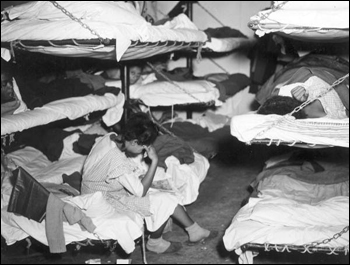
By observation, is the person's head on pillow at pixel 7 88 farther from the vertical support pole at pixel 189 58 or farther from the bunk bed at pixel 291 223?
the vertical support pole at pixel 189 58

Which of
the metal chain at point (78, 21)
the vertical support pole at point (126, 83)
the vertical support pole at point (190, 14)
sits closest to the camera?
the metal chain at point (78, 21)

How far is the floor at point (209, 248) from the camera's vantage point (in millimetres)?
3266

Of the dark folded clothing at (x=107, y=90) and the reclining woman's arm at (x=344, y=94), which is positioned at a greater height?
the reclining woman's arm at (x=344, y=94)

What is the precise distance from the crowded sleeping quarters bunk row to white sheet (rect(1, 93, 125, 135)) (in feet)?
0.03

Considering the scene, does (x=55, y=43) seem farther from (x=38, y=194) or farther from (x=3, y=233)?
(x=3, y=233)

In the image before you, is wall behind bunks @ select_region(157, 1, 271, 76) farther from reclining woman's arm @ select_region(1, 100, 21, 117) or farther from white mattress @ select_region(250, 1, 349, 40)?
white mattress @ select_region(250, 1, 349, 40)

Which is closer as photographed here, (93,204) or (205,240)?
(93,204)

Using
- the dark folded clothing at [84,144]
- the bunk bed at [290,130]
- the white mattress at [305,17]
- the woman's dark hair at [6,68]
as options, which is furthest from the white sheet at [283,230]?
the woman's dark hair at [6,68]

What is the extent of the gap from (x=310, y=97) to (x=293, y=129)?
682 millimetres

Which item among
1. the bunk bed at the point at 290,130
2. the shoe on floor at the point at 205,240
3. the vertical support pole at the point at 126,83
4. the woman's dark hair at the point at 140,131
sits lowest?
the shoe on floor at the point at 205,240

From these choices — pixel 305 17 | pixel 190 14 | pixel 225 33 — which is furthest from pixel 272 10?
pixel 190 14

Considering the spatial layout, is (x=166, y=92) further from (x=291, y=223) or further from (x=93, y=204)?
(x=291, y=223)

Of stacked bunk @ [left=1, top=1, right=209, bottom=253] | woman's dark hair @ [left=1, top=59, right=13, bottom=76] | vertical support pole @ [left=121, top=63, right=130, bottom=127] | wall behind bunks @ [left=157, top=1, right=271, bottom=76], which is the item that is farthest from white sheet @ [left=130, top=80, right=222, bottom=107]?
wall behind bunks @ [left=157, top=1, right=271, bottom=76]

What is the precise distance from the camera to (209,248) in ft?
11.3
